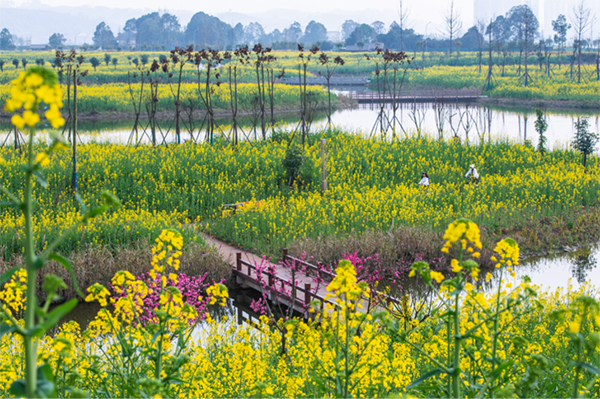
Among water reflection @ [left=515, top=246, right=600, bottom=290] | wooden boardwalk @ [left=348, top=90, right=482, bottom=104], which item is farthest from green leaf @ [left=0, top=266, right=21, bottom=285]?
wooden boardwalk @ [left=348, top=90, right=482, bottom=104]

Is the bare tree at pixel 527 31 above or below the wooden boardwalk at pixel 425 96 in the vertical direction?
above

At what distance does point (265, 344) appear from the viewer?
643 cm

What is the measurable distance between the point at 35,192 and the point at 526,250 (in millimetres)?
10839

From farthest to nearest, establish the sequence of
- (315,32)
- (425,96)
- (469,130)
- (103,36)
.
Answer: (315,32), (103,36), (425,96), (469,130)

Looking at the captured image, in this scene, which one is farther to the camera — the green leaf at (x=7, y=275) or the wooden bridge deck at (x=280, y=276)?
the wooden bridge deck at (x=280, y=276)

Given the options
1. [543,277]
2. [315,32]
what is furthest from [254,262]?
[315,32]

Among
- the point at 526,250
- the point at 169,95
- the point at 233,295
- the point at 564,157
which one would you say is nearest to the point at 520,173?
the point at 564,157

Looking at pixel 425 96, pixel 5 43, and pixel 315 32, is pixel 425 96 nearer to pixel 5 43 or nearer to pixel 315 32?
pixel 5 43

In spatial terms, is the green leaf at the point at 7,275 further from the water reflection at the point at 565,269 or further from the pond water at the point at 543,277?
the water reflection at the point at 565,269

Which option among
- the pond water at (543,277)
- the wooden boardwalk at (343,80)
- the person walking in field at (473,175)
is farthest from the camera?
the wooden boardwalk at (343,80)

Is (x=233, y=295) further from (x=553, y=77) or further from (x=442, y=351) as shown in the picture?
(x=553, y=77)

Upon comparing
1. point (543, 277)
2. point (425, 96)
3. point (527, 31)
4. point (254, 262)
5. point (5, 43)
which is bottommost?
point (543, 277)

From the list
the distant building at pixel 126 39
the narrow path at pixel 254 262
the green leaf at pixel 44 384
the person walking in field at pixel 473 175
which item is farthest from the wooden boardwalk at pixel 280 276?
the distant building at pixel 126 39

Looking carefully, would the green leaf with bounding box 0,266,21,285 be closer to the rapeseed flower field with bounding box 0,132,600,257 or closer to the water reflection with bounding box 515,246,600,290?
the rapeseed flower field with bounding box 0,132,600,257
